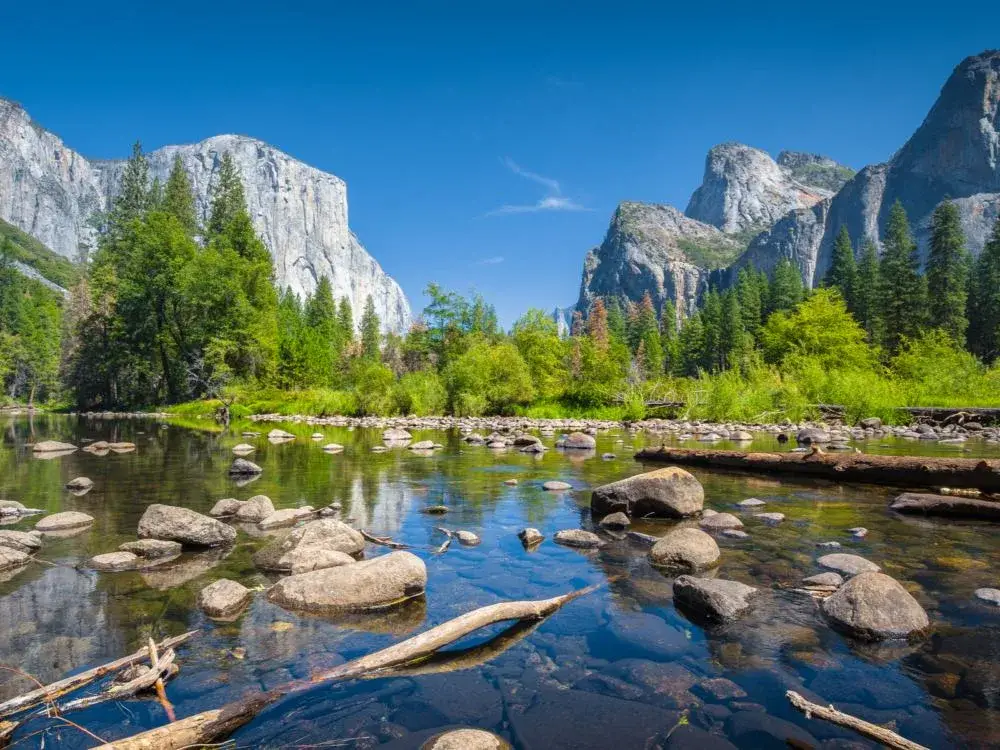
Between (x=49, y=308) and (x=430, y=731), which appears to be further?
(x=49, y=308)

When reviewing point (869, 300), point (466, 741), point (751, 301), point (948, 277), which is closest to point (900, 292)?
point (948, 277)

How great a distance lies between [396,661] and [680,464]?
1383cm

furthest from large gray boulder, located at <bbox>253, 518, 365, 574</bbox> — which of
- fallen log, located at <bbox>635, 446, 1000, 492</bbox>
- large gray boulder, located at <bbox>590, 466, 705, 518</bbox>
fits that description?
fallen log, located at <bbox>635, 446, 1000, 492</bbox>

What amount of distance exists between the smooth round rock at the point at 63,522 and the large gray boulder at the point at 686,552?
893cm

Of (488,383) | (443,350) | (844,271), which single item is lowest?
(488,383)

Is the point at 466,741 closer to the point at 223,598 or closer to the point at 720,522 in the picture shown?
the point at 223,598

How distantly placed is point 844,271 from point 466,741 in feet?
320

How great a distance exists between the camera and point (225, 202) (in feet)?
201

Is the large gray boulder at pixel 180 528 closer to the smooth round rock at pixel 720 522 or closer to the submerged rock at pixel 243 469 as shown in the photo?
the submerged rock at pixel 243 469

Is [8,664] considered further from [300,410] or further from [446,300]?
[446,300]

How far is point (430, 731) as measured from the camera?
352cm

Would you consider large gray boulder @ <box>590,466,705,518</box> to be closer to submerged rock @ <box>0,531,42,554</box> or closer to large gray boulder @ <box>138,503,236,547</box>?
large gray boulder @ <box>138,503,236,547</box>

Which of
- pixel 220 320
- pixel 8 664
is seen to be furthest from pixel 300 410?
pixel 8 664

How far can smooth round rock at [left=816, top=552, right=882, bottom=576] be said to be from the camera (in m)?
6.52
